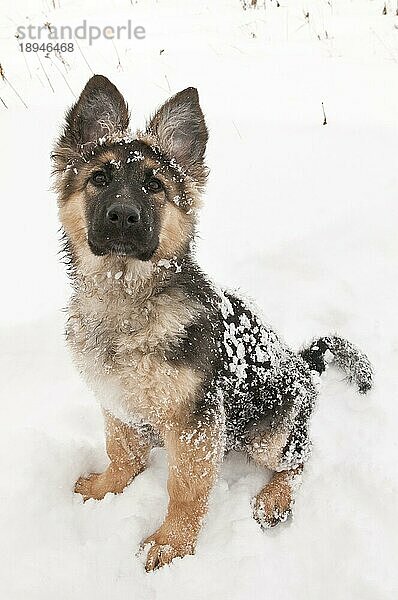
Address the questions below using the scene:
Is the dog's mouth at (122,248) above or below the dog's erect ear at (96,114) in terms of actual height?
below

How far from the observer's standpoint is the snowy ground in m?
2.76

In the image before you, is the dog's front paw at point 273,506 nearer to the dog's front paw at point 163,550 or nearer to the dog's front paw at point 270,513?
the dog's front paw at point 270,513

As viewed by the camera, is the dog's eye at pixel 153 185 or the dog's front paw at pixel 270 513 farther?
the dog's front paw at pixel 270 513

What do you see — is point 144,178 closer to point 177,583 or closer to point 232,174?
point 177,583

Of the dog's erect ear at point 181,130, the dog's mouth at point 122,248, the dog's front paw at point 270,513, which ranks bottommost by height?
the dog's front paw at point 270,513

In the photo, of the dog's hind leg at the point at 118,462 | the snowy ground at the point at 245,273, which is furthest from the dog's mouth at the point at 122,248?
the snowy ground at the point at 245,273

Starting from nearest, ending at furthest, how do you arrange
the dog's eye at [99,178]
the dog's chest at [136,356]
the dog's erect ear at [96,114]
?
the dog's chest at [136,356]
the dog's eye at [99,178]
the dog's erect ear at [96,114]

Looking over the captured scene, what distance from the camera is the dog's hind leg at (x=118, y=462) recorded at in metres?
3.05

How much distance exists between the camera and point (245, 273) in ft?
15.0

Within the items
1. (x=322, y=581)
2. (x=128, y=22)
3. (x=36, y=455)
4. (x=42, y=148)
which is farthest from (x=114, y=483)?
(x=128, y=22)

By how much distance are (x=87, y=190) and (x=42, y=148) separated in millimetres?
3304

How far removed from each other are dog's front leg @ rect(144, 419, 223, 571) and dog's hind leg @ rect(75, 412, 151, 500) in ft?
1.29

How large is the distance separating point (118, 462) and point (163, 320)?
3.28 ft

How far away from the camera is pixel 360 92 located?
613 centimetres
